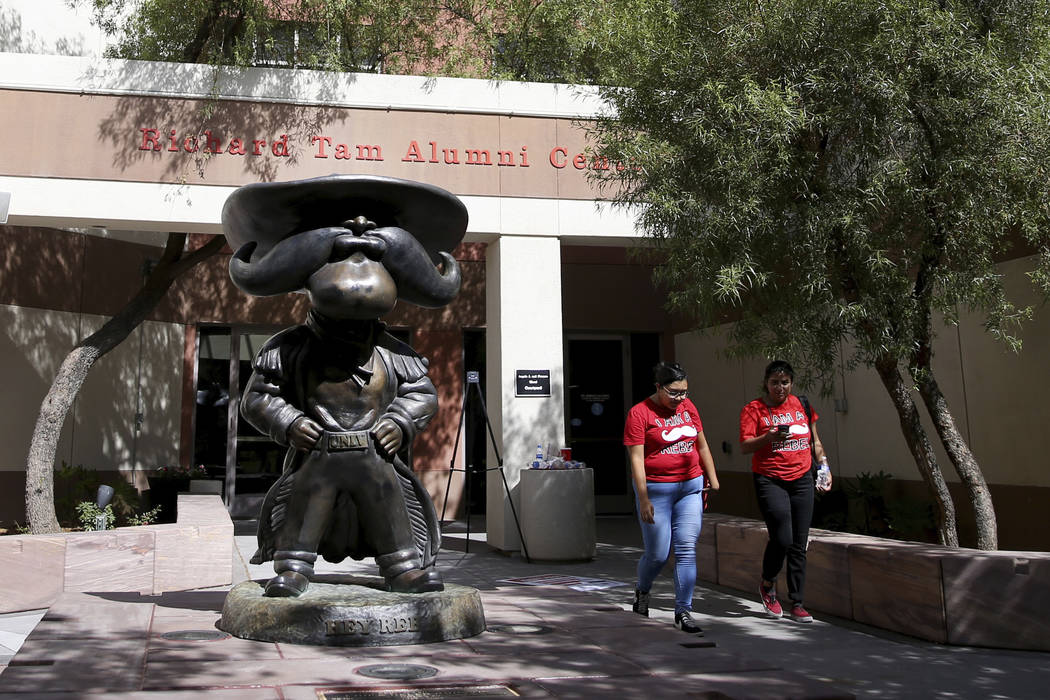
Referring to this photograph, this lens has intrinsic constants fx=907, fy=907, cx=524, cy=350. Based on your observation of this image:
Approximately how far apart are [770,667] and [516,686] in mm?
1174

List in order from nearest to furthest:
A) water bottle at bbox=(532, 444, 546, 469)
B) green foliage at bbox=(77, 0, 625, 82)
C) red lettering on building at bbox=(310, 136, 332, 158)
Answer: water bottle at bbox=(532, 444, 546, 469), red lettering on building at bbox=(310, 136, 332, 158), green foliage at bbox=(77, 0, 625, 82)

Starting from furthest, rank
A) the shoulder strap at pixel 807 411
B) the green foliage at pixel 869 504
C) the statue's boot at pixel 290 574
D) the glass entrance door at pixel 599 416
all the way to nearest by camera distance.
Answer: the glass entrance door at pixel 599 416
the green foliage at pixel 869 504
the shoulder strap at pixel 807 411
the statue's boot at pixel 290 574

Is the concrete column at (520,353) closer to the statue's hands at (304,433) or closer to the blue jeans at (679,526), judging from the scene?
the blue jeans at (679,526)

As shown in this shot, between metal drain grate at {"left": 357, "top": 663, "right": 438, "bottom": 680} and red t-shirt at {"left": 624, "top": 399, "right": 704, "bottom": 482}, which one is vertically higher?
red t-shirt at {"left": 624, "top": 399, "right": 704, "bottom": 482}

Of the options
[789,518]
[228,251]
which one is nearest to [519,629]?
[789,518]

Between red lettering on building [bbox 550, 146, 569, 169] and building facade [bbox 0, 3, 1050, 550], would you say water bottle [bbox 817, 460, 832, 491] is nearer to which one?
building facade [bbox 0, 3, 1050, 550]

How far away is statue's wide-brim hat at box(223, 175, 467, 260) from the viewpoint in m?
4.69

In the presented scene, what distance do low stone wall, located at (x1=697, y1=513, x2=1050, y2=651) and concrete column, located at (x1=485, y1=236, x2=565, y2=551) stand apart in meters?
3.70

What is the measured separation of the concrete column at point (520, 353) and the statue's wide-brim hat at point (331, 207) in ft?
15.8

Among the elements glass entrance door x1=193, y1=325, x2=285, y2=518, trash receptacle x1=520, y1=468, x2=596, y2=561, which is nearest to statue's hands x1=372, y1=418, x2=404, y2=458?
trash receptacle x1=520, y1=468, x2=596, y2=561

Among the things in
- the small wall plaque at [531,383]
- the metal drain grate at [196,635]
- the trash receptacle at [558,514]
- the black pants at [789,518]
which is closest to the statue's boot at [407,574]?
the metal drain grate at [196,635]

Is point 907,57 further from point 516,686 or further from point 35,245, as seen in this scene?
point 35,245

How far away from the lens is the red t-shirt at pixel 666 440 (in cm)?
548

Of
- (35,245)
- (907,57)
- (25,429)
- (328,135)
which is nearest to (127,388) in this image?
(25,429)
